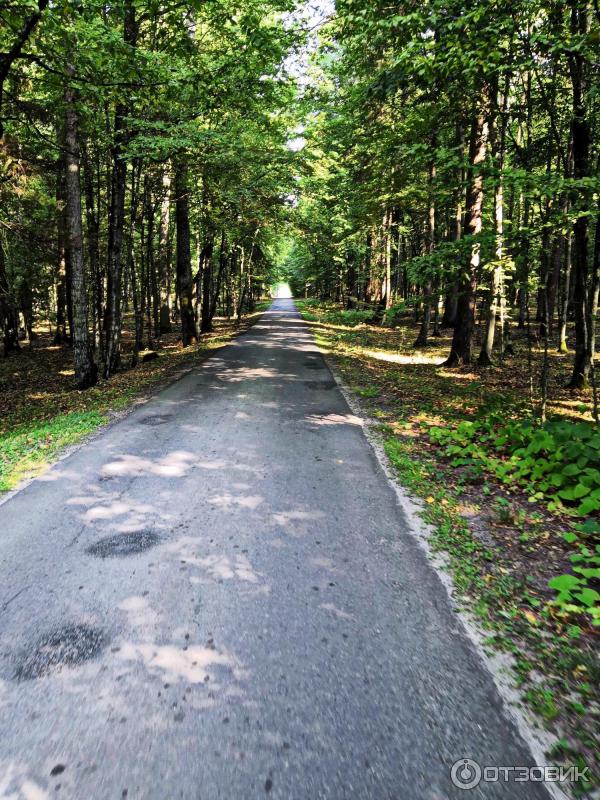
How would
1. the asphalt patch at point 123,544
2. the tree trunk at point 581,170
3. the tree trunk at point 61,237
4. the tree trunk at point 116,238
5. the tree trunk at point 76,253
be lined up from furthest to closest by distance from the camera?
the tree trunk at point 61,237 → the tree trunk at point 116,238 → the tree trunk at point 76,253 → the tree trunk at point 581,170 → the asphalt patch at point 123,544

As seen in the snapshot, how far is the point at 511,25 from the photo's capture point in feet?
20.0

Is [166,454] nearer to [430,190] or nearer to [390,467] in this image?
[390,467]

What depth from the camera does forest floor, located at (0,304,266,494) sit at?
23.6ft

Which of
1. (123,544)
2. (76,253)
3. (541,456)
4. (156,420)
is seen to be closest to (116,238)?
(76,253)

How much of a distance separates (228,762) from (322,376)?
38.5ft

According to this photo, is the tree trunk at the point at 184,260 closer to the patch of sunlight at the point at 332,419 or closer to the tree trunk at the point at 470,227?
the tree trunk at the point at 470,227

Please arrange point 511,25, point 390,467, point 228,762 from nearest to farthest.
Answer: point 228,762 < point 511,25 < point 390,467

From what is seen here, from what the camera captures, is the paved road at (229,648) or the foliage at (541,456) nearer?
the paved road at (229,648)

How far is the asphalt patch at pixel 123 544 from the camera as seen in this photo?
14.2 ft

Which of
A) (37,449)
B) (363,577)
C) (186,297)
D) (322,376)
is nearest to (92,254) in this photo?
(186,297)

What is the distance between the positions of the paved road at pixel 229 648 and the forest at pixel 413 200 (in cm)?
65

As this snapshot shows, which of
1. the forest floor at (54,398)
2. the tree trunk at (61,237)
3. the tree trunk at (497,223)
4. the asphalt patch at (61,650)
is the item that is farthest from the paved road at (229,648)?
the tree trunk at (61,237)

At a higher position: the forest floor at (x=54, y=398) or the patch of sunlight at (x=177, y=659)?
the forest floor at (x=54, y=398)

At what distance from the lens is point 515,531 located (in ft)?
16.2
